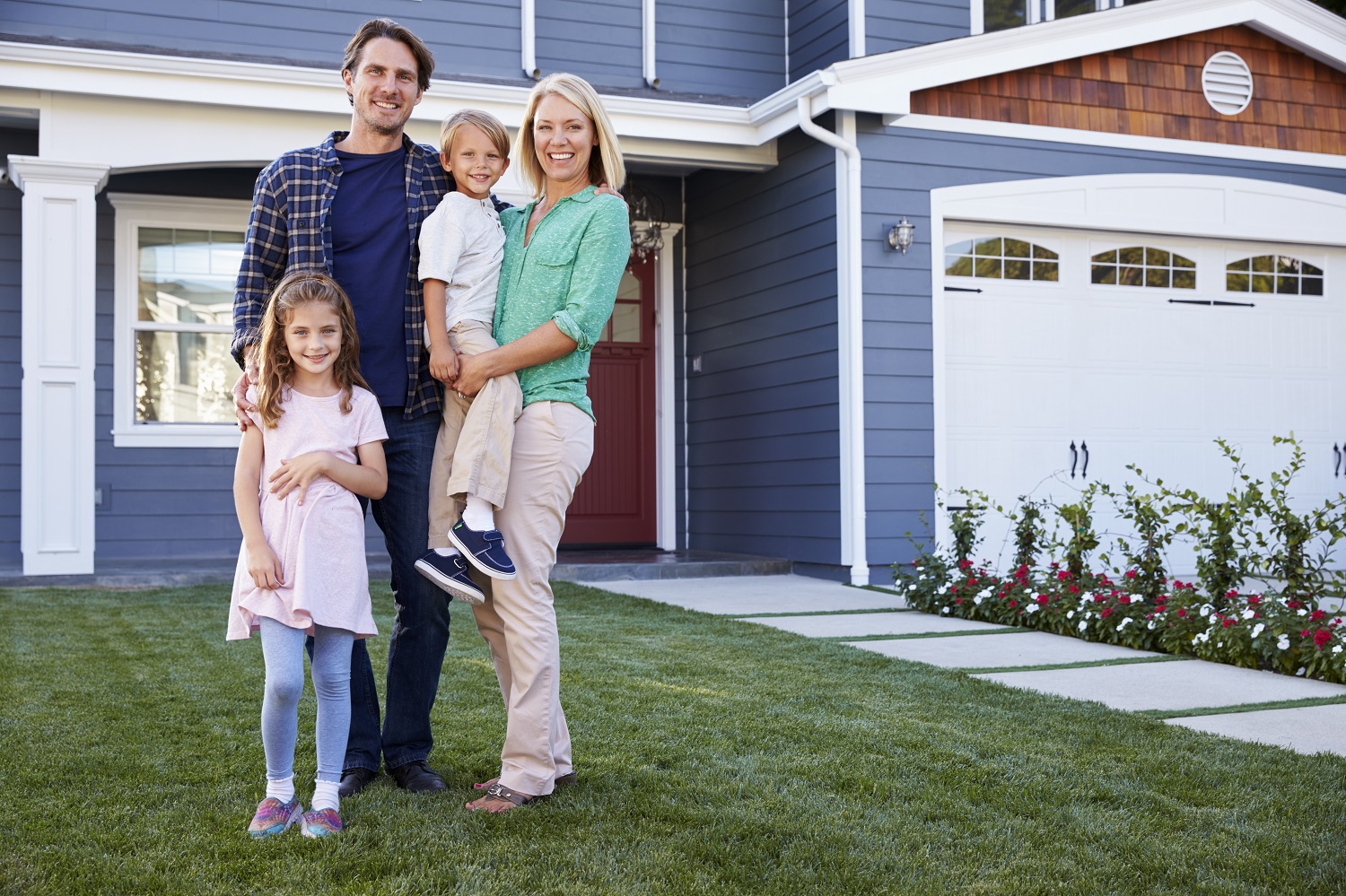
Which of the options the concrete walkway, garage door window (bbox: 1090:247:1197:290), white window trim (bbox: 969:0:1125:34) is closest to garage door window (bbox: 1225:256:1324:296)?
garage door window (bbox: 1090:247:1197:290)

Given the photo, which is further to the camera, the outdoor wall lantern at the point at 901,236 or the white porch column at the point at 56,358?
the outdoor wall lantern at the point at 901,236

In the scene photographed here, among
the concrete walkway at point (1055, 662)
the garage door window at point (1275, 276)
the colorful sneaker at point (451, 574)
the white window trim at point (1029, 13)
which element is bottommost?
the concrete walkway at point (1055, 662)

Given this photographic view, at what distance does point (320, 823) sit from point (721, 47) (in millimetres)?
7230

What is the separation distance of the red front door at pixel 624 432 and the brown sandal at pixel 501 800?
634 centimetres

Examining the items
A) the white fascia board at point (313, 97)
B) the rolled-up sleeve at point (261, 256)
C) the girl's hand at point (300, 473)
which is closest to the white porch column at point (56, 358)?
the white fascia board at point (313, 97)

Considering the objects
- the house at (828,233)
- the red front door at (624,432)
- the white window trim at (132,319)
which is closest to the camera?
the house at (828,233)

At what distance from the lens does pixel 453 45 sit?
8055 millimetres

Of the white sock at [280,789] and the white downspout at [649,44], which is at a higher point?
the white downspout at [649,44]

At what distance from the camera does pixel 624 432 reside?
354 inches

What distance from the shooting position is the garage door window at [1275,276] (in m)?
8.12

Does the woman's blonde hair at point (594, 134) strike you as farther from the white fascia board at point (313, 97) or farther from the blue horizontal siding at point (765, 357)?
the blue horizontal siding at point (765, 357)

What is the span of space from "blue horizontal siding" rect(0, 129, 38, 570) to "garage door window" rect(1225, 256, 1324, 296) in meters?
7.48

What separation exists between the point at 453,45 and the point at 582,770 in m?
6.29

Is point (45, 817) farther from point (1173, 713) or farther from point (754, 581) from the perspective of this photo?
point (754, 581)
